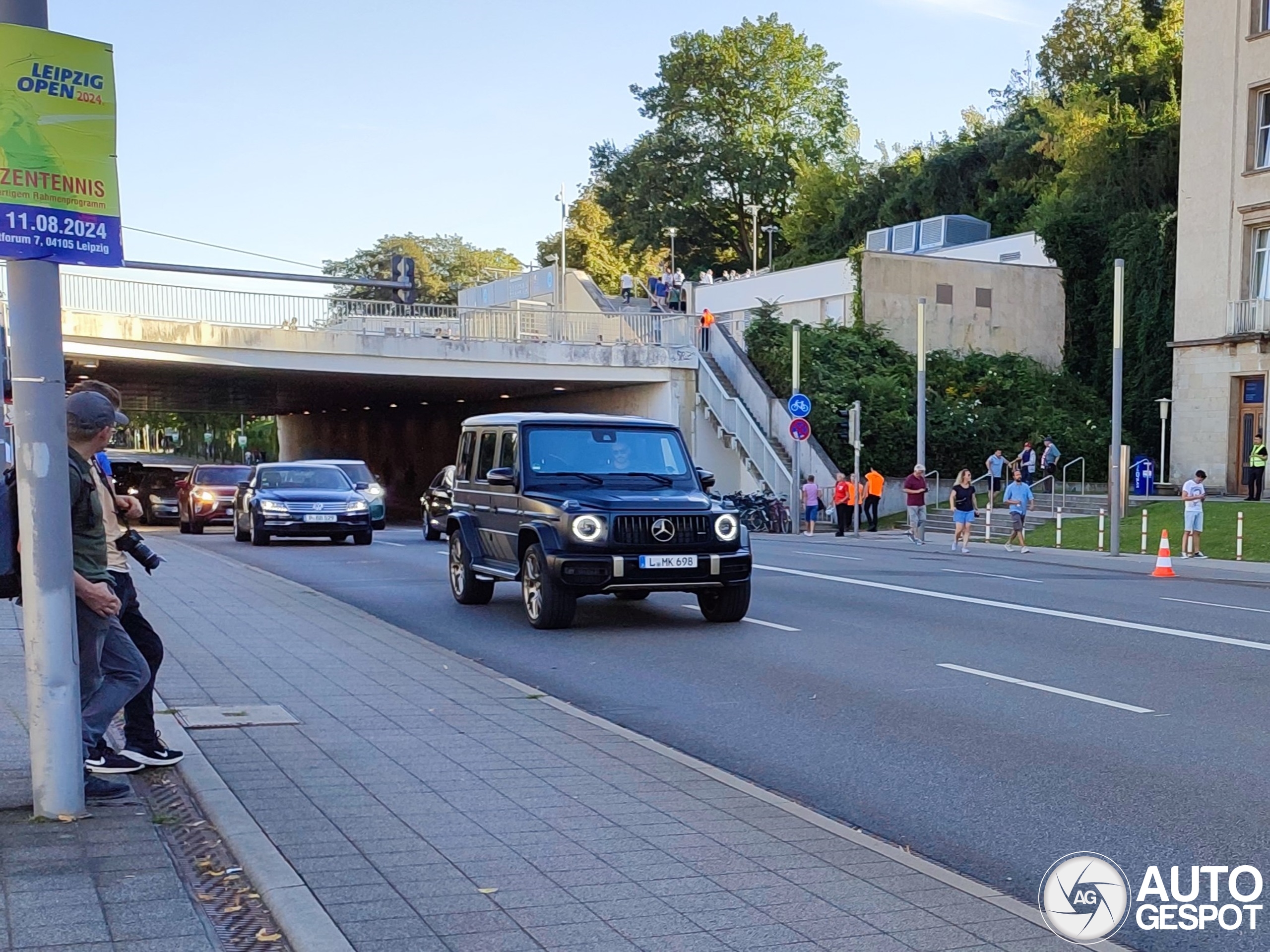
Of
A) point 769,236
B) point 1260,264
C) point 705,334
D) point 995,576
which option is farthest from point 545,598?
point 769,236

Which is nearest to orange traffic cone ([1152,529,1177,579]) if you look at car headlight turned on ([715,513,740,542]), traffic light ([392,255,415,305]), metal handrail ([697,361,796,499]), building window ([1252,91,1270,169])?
car headlight turned on ([715,513,740,542])

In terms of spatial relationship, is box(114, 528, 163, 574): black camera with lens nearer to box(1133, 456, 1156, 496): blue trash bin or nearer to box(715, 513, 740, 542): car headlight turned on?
box(715, 513, 740, 542): car headlight turned on

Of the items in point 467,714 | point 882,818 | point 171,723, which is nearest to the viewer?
point 882,818

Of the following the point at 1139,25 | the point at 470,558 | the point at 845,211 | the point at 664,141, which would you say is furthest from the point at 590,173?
the point at 470,558

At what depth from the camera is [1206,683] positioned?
9.72 meters

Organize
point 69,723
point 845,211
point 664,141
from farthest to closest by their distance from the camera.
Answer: point 664,141
point 845,211
point 69,723

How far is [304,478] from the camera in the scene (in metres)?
25.6

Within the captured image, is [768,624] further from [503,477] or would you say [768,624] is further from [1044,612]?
[1044,612]

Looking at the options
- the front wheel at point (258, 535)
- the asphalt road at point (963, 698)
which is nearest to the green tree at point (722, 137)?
the front wheel at point (258, 535)

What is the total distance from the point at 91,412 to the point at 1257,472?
108 ft

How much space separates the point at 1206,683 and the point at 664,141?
6963 centimetres

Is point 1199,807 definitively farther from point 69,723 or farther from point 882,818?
point 69,723

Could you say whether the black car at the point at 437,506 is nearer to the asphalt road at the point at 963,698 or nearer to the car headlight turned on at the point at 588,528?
the asphalt road at the point at 963,698

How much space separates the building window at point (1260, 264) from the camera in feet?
118
